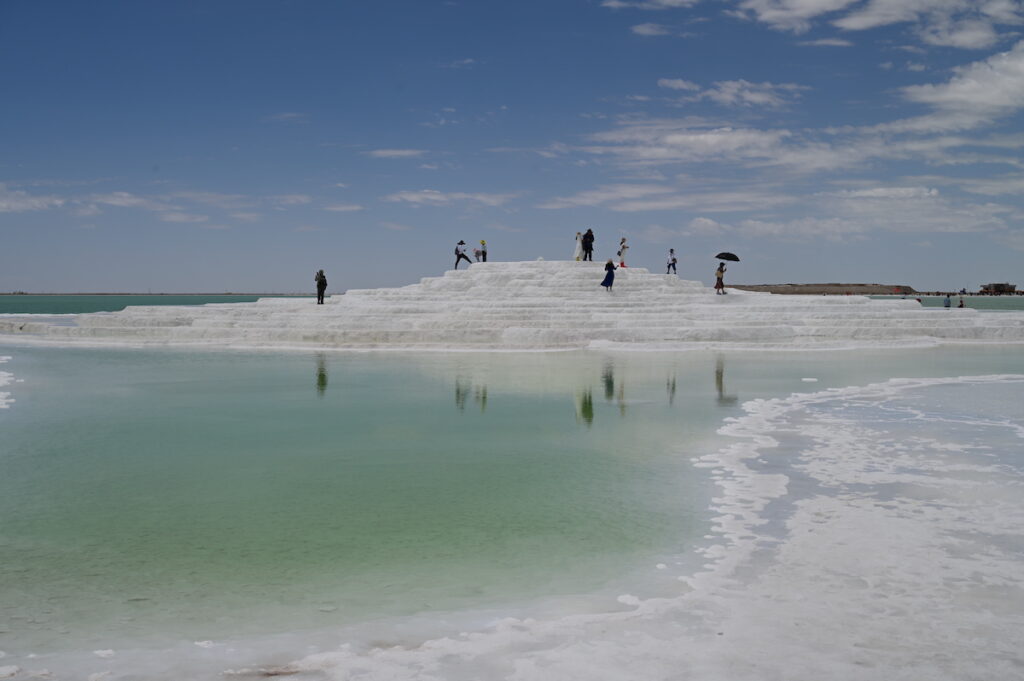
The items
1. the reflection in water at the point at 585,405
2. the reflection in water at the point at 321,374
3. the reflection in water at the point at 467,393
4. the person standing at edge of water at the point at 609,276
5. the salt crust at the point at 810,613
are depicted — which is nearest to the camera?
the salt crust at the point at 810,613

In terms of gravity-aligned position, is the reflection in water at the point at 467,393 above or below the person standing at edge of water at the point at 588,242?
below

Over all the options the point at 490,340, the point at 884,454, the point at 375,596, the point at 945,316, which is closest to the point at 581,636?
the point at 375,596

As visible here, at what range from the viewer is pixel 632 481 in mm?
7754

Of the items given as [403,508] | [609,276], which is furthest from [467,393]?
[609,276]

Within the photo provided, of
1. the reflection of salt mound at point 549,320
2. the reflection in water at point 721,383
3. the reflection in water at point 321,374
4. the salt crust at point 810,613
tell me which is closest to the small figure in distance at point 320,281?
the reflection of salt mound at point 549,320

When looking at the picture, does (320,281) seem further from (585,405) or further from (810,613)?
(810,613)

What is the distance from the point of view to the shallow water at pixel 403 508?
4.51 meters

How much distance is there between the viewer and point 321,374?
17.7 m

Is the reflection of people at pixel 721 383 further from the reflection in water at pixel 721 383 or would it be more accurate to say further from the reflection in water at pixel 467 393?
the reflection in water at pixel 467 393

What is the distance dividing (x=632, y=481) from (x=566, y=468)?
83cm

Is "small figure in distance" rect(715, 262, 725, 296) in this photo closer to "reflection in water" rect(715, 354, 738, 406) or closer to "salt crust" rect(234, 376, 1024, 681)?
"reflection in water" rect(715, 354, 738, 406)

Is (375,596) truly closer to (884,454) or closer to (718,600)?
(718,600)

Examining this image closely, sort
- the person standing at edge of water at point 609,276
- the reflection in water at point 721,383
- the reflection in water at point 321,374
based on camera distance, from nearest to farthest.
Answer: the reflection in water at point 721,383
the reflection in water at point 321,374
the person standing at edge of water at point 609,276

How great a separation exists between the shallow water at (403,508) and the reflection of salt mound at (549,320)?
10712mm
